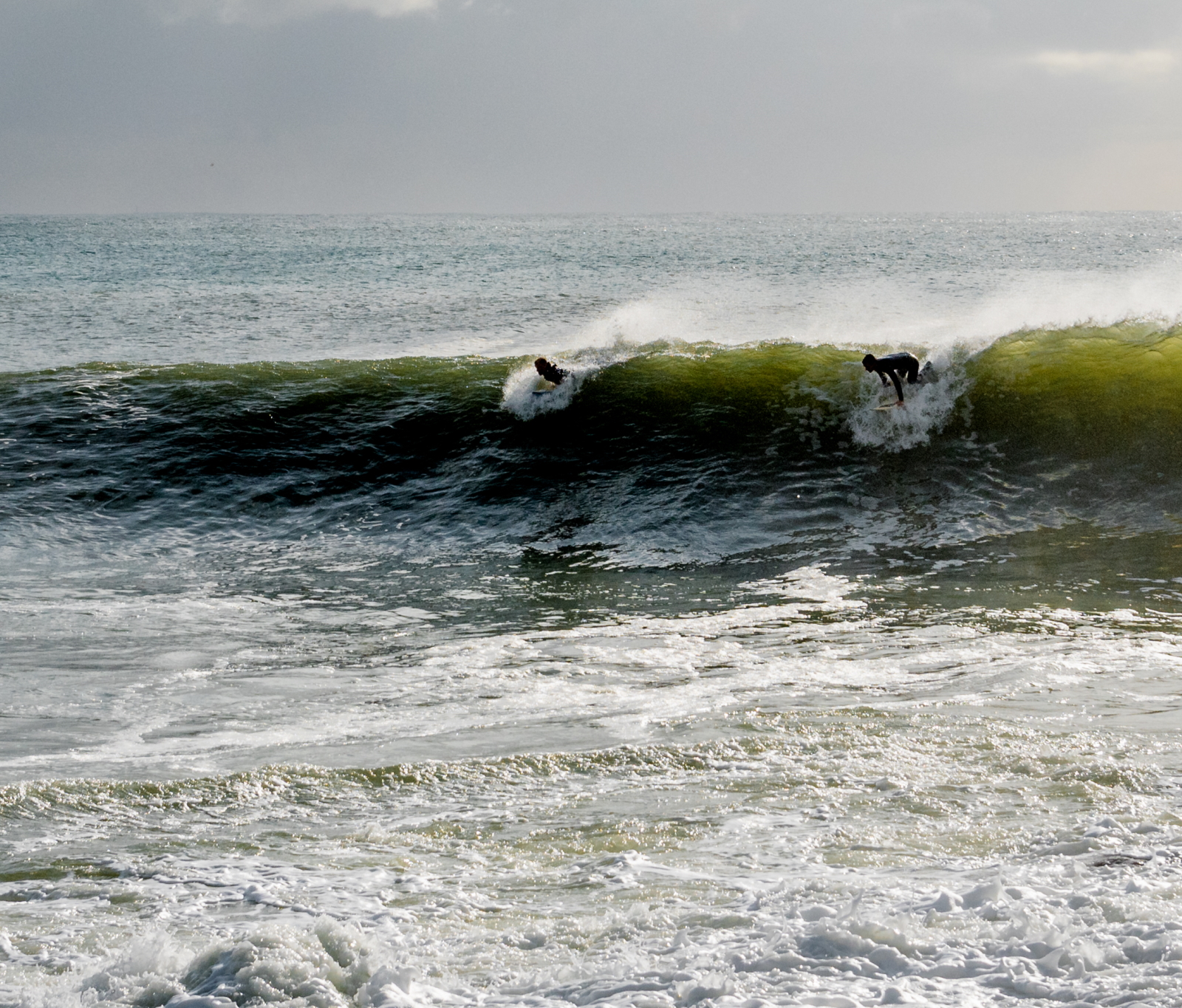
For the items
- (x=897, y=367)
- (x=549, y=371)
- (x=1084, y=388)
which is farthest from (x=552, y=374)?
(x=1084, y=388)

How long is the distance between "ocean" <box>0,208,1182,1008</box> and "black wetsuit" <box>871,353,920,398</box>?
0.21 metres

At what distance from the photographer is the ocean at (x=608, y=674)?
3.83 m

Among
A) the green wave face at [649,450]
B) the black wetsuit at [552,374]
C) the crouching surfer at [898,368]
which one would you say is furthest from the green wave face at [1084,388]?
the black wetsuit at [552,374]

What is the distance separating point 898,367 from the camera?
1391 cm

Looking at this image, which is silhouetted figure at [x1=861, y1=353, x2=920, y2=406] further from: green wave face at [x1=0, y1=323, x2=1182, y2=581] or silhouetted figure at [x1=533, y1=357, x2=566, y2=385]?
silhouetted figure at [x1=533, y1=357, x2=566, y2=385]

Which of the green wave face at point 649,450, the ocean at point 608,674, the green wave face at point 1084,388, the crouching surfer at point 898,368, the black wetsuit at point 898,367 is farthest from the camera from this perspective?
the black wetsuit at point 898,367

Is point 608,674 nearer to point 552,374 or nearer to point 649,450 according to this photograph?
point 649,450

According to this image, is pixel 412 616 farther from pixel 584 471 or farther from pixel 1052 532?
pixel 1052 532

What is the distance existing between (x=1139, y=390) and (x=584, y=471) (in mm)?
7072

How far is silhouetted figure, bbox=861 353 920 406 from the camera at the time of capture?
1362 centimetres

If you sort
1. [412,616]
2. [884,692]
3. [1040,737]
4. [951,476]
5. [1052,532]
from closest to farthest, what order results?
[1040,737] < [884,692] < [412,616] < [1052,532] < [951,476]

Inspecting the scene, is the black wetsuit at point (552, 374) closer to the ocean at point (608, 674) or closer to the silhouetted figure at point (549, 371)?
the silhouetted figure at point (549, 371)

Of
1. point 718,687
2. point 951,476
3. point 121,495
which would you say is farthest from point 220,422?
point 718,687

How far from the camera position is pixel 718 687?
6.87 meters
